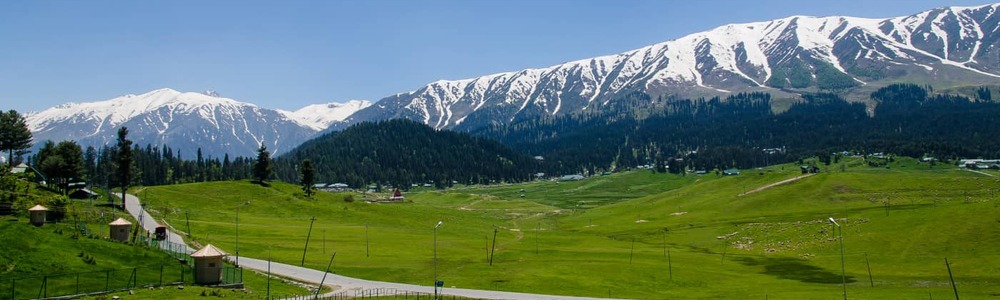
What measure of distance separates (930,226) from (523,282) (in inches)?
3252

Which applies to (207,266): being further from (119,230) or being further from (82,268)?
(119,230)

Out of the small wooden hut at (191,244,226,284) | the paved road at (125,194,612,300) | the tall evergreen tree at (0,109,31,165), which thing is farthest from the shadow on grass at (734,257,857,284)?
the tall evergreen tree at (0,109,31,165)

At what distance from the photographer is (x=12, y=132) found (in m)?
147

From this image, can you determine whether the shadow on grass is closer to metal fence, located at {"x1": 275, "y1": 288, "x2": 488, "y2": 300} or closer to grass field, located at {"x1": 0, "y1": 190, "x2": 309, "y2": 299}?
metal fence, located at {"x1": 275, "y1": 288, "x2": 488, "y2": 300}

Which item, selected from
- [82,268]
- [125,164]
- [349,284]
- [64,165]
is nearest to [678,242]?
[349,284]

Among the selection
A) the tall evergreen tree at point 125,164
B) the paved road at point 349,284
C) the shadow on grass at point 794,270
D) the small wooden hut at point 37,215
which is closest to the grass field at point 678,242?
the shadow on grass at point 794,270

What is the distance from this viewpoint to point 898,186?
190500 millimetres

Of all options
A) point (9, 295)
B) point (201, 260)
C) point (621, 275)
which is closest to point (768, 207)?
point (621, 275)

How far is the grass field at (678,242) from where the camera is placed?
90625mm

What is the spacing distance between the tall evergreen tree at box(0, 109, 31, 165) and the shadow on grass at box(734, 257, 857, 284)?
151494 mm

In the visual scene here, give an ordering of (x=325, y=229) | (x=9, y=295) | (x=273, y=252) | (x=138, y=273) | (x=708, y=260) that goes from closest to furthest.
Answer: (x=9, y=295) → (x=138, y=273) → (x=273, y=252) → (x=708, y=260) → (x=325, y=229)

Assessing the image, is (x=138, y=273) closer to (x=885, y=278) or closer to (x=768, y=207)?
A: (x=885, y=278)

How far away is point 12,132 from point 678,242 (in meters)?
146

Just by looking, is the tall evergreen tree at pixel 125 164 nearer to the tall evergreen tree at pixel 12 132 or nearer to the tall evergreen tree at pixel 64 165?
the tall evergreen tree at pixel 64 165
